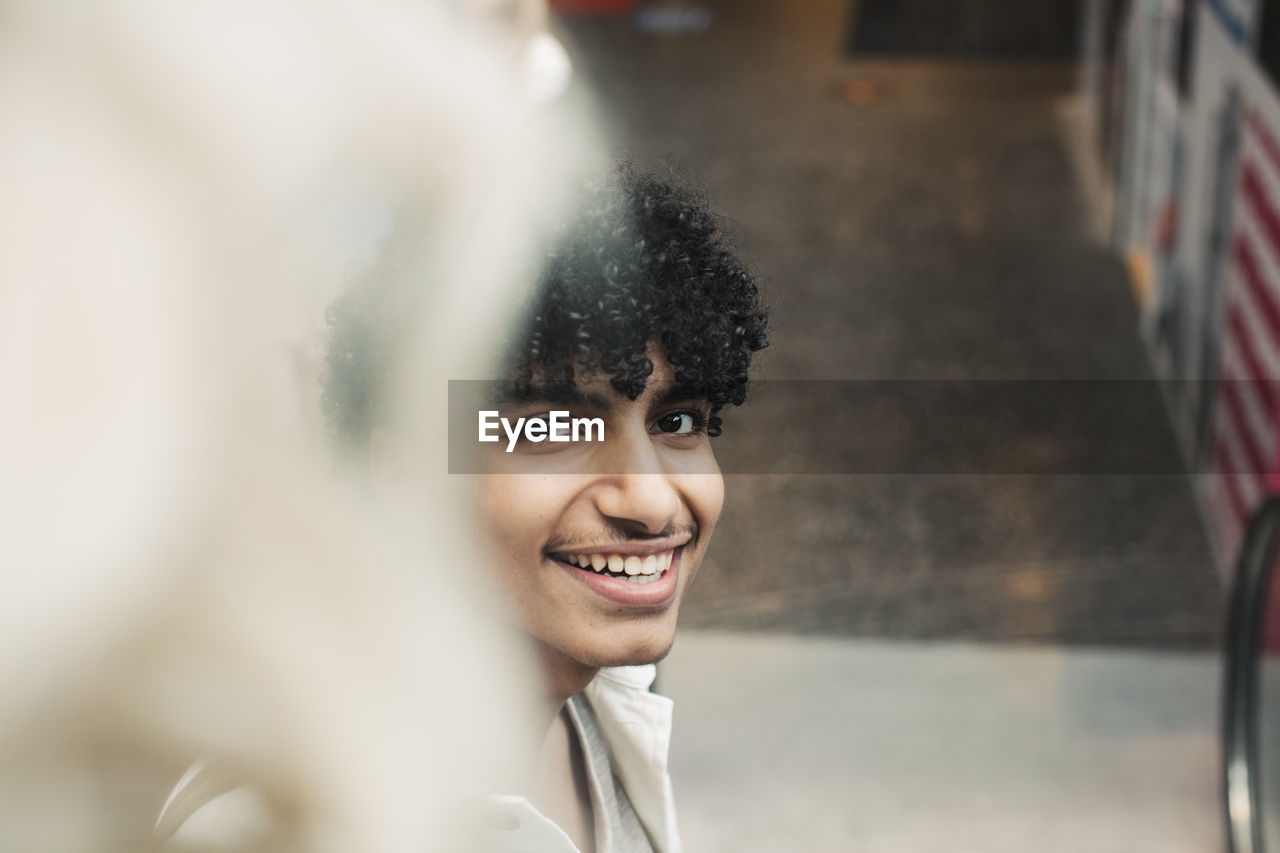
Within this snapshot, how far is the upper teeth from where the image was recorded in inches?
14.4

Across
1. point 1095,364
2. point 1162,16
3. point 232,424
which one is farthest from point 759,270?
point 1162,16

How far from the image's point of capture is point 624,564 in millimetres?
370

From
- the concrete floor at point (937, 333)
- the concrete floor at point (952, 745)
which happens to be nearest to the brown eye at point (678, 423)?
the concrete floor at point (937, 333)

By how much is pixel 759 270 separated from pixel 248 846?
7.9 inches

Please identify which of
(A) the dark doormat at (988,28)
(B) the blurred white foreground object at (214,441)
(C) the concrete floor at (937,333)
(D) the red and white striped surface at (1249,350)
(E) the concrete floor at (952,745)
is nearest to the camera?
(B) the blurred white foreground object at (214,441)

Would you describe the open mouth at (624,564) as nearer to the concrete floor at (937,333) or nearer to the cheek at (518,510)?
the cheek at (518,510)

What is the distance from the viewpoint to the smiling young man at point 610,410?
359mm

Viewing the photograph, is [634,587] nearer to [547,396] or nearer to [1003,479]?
[547,396]

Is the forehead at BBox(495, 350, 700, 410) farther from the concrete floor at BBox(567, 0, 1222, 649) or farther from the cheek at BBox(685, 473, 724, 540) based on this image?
the concrete floor at BBox(567, 0, 1222, 649)

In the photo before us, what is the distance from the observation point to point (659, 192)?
375mm

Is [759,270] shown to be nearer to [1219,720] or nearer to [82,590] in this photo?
[82,590]

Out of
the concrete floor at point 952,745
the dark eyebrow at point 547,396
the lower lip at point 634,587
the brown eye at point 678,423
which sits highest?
the dark eyebrow at point 547,396

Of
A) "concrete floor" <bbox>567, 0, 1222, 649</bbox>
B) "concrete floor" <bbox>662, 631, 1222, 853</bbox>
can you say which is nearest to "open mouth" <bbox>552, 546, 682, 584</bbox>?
"concrete floor" <bbox>567, 0, 1222, 649</bbox>

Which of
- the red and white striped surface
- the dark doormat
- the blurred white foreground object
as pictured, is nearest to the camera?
the blurred white foreground object
